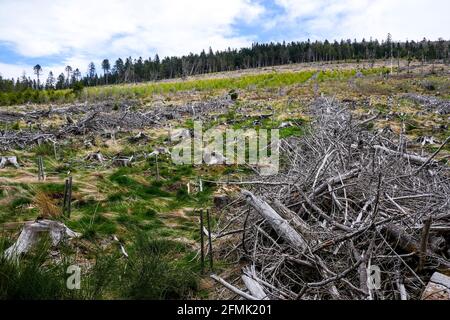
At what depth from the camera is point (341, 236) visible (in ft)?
11.6

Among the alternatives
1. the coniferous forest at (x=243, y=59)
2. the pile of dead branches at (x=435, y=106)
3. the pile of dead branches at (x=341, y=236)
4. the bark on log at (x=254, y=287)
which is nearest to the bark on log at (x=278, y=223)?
the pile of dead branches at (x=341, y=236)

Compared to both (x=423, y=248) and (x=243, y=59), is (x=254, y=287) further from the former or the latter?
(x=243, y=59)

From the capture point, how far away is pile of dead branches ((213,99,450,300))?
3.26 metres

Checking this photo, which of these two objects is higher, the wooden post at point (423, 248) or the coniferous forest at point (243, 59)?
the coniferous forest at point (243, 59)

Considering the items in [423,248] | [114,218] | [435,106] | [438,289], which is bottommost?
[114,218]

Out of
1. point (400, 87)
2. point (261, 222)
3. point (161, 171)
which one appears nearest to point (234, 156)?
point (161, 171)

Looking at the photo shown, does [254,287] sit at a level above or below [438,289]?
below

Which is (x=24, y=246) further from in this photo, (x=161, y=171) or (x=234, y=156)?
(x=234, y=156)

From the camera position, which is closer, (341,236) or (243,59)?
(341,236)

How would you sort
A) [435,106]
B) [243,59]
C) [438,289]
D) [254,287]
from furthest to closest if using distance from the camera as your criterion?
[243,59], [435,106], [254,287], [438,289]

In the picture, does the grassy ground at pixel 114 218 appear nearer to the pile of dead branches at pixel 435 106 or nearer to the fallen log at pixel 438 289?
the fallen log at pixel 438 289

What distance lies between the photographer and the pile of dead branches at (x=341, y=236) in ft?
10.7

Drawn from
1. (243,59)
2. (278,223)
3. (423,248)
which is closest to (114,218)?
(278,223)

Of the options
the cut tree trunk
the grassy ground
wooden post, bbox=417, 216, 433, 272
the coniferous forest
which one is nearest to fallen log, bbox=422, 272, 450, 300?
wooden post, bbox=417, 216, 433, 272
